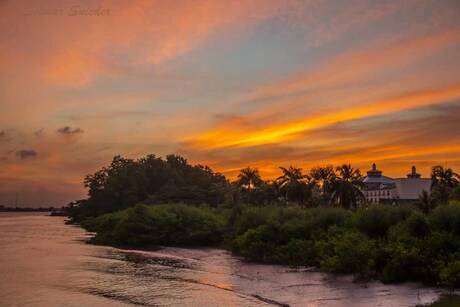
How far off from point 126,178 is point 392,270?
105129 millimetres

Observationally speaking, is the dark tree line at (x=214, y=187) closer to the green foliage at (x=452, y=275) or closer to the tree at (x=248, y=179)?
the tree at (x=248, y=179)

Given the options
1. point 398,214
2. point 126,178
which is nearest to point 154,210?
point 398,214

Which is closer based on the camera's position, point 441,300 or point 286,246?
point 441,300

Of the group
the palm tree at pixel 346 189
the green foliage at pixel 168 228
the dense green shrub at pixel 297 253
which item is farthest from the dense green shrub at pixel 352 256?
the palm tree at pixel 346 189

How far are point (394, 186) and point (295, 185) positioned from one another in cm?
8314

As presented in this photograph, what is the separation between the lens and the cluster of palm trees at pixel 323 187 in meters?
66.1

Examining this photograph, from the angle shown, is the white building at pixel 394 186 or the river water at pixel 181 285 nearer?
the river water at pixel 181 285

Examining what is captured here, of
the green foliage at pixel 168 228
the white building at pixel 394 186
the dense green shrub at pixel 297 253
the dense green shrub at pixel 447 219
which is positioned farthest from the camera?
the white building at pixel 394 186

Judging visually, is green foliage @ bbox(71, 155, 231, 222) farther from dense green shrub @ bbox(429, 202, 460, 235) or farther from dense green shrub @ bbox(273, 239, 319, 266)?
dense green shrub @ bbox(429, 202, 460, 235)

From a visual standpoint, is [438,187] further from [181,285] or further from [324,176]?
[181,285]

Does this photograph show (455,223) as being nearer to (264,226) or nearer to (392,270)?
(392,270)

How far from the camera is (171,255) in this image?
143 feet

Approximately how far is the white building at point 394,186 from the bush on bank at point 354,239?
75166mm

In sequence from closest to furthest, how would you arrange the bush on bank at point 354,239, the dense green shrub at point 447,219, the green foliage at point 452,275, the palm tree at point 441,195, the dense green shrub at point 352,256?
the green foliage at point 452,275
the bush on bank at point 354,239
the dense green shrub at point 447,219
the dense green shrub at point 352,256
the palm tree at point 441,195
